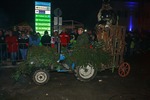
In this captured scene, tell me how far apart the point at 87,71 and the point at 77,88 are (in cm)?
103

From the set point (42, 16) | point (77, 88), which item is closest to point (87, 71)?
point (77, 88)

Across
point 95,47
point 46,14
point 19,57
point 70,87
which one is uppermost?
point 46,14

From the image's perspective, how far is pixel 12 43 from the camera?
11.2m

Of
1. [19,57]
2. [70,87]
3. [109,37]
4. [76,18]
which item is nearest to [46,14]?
[19,57]

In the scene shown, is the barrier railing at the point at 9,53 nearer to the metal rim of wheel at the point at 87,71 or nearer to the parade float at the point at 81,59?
the parade float at the point at 81,59

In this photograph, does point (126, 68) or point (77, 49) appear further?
point (126, 68)

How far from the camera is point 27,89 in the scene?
7.69 m

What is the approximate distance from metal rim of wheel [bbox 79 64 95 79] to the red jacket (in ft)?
15.3

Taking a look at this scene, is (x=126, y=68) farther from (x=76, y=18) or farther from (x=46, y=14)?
(x=76, y=18)

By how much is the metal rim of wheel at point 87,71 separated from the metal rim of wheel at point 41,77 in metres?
1.43

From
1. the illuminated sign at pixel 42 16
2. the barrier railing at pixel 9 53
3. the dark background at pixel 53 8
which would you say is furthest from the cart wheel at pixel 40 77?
the dark background at pixel 53 8

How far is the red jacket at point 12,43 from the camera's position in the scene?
1126cm

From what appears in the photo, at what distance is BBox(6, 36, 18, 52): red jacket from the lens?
36.9 ft

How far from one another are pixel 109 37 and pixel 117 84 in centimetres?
209
